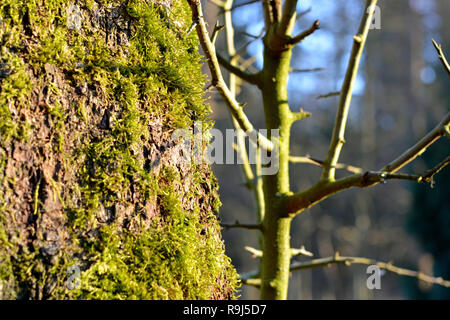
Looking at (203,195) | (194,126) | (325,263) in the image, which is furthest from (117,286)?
(325,263)

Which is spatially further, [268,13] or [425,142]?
[268,13]

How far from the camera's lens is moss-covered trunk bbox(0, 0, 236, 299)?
36.3 inches

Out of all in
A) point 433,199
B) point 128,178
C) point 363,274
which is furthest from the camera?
point 363,274

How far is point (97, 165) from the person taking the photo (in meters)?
1.03

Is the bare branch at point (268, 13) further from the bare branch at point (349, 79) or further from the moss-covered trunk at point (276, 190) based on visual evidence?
the bare branch at point (349, 79)

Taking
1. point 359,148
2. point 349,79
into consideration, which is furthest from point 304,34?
point 359,148

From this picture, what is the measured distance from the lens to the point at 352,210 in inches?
680

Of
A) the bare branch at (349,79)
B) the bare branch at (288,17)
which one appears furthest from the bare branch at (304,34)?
the bare branch at (349,79)

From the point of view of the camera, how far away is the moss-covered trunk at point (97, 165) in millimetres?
923

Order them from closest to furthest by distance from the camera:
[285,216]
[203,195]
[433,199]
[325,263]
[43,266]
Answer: [43,266] < [203,195] < [285,216] < [325,263] < [433,199]

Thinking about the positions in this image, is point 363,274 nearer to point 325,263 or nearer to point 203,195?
point 325,263

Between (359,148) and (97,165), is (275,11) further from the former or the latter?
(359,148)

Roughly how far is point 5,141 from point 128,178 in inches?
12.2

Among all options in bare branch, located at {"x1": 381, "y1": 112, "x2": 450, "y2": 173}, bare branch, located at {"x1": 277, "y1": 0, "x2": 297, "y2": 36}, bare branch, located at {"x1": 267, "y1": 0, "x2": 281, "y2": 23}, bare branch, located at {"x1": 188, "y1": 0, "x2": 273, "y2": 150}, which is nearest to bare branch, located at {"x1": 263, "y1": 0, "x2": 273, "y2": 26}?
bare branch, located at {"x1": 267, "y1": 0, "x2": 281, "y2": 23}
